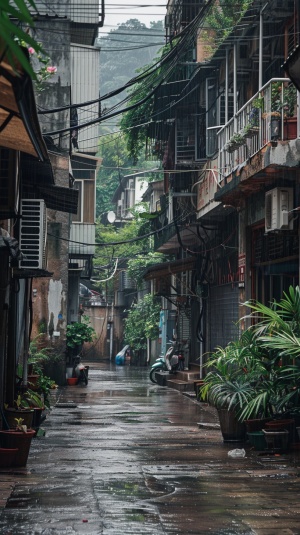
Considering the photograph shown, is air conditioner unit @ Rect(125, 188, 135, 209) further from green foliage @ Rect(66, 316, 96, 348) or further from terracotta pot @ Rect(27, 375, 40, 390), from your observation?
terracotta pot @ Rect(27, 375, 40, 390)

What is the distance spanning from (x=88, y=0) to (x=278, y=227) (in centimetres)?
1785

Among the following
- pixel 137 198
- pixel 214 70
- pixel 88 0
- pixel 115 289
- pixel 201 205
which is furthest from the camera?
pixel 137 198

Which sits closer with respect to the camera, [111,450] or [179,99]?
[111,450]

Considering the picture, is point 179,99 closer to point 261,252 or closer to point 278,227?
point 261,252

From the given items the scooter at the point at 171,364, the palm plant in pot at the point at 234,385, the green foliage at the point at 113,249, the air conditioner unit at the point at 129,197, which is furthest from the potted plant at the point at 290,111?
the air conditioner unit at the point at 129,197

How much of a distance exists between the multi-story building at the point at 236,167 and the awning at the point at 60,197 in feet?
10.3

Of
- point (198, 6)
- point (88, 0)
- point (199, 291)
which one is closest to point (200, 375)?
point (199, 291)

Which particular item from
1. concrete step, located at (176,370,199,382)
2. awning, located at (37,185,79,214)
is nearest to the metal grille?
concrete step, located at (176,370,199,382)

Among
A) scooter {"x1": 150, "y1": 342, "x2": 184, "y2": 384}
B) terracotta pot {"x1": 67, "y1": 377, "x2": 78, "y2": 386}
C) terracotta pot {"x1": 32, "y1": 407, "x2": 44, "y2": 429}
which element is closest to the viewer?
terracotta pot {"x1": 32, "y1": 407, "x2": 44, "y2": 429}

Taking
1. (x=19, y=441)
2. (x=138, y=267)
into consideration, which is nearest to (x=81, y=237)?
(x=138, y=267)

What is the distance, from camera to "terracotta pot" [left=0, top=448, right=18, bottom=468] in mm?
11156

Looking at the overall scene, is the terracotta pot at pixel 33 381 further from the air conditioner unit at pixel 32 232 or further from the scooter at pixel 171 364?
the scooter at pixel 171 364

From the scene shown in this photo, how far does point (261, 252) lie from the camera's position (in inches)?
719

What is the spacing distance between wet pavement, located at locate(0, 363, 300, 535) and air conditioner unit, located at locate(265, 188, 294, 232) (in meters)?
3.61
